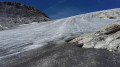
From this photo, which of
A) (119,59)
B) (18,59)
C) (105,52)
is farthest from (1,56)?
(119,59)

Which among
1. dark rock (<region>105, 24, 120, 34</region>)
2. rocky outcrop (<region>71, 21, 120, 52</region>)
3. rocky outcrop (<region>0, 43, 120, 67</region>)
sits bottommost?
rocky outcrop (<region>0, 43, 120, 67</region>)

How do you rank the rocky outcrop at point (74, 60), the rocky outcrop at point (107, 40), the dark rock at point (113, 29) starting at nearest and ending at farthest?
the rocky outcrop at point (74, 60) < the rocky outcrop at point (107, 40) < the dark rock at point (113, 29)

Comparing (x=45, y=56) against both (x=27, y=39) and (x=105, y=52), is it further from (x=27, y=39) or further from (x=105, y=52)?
(x=27, y=39)

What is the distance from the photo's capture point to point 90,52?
557 cm

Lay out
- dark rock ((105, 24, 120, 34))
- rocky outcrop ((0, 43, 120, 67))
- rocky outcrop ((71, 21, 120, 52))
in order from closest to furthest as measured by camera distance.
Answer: rocky outcrop ((0, 43, 120, 67))
rocky outcrop ((71, 21, 120, 52))
dark rock ((105, 24, 120, 34))

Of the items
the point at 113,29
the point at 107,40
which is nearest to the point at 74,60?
the point at 107,40

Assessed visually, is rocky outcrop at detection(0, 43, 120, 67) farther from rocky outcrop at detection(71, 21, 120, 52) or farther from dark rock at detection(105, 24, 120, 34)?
dark rock at detection(105, 24, 120, 34)

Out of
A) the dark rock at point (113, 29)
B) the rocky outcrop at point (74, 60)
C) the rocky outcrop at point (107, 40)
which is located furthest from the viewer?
the dark rock at point (113, 29)

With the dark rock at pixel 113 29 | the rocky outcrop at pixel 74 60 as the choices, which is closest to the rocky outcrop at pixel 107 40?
the dark rock at pixel 113 29

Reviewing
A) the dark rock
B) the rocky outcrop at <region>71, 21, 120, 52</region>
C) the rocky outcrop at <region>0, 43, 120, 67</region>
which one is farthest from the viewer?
the dark rock

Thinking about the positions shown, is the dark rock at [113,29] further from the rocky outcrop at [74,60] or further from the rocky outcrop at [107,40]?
the rocky outcrop at [74,60]

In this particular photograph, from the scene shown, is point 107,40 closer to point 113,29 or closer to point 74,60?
point 113,29

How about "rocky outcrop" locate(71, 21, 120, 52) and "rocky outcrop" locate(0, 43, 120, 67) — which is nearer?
"rocky outcrop" locate(0, 43, 120, 67)

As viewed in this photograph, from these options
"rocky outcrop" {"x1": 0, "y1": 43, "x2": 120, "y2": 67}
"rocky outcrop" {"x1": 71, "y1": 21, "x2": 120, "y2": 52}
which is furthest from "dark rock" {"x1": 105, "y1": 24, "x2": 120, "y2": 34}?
"rocky outcrop" {"x1": 0, "y1": 43, "x2": 120, "y2": 67}
